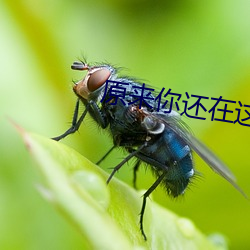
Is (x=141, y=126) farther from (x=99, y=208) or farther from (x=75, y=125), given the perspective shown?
(x=99, y=208)

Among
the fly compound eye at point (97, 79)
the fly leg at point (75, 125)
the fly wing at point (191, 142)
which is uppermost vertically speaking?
the fly compound eye at point (97, 79)

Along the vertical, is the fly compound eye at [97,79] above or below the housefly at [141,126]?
above

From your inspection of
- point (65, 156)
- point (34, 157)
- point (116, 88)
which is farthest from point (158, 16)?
point (34, 157)

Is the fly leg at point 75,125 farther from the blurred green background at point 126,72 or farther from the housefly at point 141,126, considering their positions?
the blurred green background at point 126,72

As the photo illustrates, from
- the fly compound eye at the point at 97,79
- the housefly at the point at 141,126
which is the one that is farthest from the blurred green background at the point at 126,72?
the fly compound eye at the point at 97,79

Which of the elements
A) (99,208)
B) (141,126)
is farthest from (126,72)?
(99,208)

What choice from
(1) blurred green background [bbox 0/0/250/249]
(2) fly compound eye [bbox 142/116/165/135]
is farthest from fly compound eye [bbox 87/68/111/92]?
(1) blurred green background [bbox 0/0/250/249]

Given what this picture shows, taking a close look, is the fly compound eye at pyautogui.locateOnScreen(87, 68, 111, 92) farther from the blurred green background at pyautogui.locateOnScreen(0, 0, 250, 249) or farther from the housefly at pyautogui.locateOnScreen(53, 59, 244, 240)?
the blurred green background at pyautogui.locateOnScreen(0, 0, 250, 249)

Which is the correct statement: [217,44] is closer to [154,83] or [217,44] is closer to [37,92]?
[154,83]
